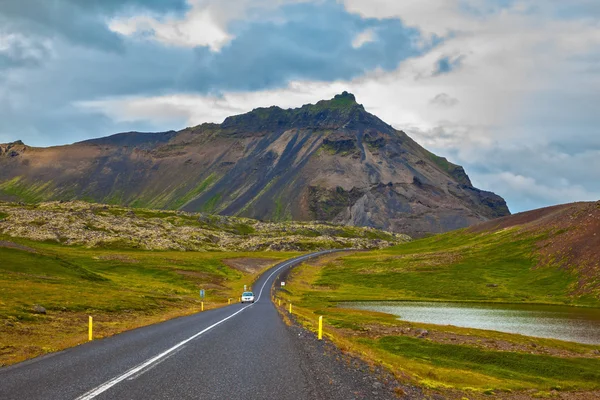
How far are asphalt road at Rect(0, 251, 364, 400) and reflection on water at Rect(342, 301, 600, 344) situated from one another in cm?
5345

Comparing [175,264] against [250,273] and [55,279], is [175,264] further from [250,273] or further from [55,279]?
[55,279]

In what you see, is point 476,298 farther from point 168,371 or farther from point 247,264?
point 168,371

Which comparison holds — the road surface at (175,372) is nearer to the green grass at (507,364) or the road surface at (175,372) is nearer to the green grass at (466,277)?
the green grass at (507,364)

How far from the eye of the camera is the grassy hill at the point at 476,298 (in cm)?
3594

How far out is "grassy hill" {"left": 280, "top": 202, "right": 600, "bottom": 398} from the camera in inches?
1415

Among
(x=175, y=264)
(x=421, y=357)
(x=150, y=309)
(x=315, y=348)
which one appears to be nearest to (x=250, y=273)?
(x=175, y=264)

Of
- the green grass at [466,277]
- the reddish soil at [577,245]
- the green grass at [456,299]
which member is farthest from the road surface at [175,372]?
the reddish soil at [577,245]

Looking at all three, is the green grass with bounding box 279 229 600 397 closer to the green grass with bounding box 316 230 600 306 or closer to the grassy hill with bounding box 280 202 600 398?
the grassy hill with bounding box 280 202 600 398

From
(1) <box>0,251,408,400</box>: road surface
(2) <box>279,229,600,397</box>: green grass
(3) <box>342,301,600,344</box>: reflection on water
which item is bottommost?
(3) <box>342,301,600,344</box>: reflection on water

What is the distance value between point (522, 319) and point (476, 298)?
48.5 meters

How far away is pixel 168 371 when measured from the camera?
18422 mm

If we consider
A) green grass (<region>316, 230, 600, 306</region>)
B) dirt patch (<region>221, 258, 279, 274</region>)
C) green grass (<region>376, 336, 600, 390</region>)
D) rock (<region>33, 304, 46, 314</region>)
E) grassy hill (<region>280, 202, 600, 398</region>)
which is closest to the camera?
grassy hill (<region>280, 202, 600, 398</region>)

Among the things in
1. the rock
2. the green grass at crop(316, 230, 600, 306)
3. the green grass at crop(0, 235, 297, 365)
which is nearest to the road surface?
the green grass at crop(0, 235, 297, 365)

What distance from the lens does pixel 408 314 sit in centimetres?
8919
